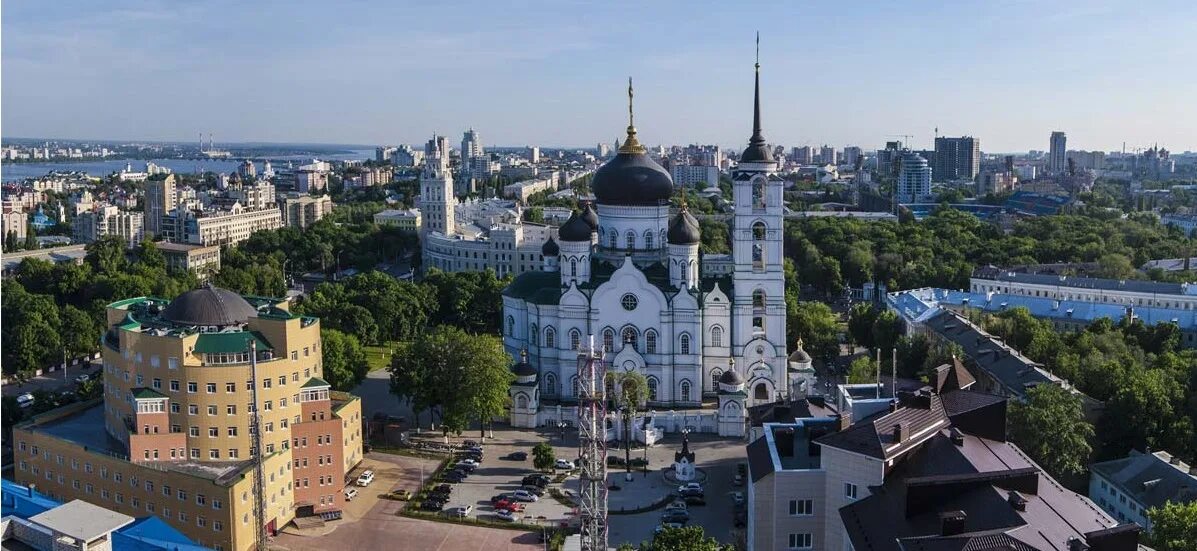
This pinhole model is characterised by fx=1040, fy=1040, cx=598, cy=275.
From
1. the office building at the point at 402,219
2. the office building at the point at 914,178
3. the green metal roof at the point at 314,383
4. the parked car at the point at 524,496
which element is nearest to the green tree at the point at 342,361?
the green metal roof at the point at 314,383

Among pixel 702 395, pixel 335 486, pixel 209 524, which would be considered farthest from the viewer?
pixel 702 395

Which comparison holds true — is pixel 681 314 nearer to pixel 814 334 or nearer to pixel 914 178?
pixel 814 334

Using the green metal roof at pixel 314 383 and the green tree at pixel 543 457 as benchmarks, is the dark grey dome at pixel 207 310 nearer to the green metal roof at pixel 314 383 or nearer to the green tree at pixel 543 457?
the green metal roof at pixel 314 383

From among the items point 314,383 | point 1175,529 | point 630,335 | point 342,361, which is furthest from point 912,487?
point 342,361

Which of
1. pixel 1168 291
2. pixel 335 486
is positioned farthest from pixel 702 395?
pixel 1168 291

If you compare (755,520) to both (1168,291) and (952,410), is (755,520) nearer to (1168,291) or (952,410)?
(952,410)

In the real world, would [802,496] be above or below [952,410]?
below

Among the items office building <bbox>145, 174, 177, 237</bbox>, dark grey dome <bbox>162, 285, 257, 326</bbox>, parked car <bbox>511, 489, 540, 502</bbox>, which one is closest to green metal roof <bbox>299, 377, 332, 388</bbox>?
dark grey dome <bbox>162, 285, 257, 326</bbox>

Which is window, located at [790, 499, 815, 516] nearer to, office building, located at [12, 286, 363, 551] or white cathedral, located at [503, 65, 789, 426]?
office building, located at [12, 286, 363, 551]
